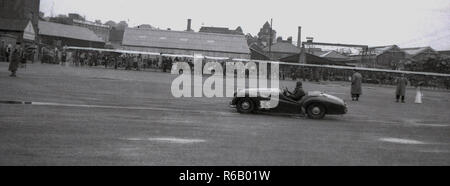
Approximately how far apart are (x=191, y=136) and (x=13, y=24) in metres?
51.9

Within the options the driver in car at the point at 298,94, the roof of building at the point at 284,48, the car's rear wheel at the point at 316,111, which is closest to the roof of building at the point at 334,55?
the roof of building at the point at 284,48

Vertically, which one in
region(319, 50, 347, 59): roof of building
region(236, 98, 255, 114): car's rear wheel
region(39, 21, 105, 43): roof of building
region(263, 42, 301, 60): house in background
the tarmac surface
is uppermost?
region(39, 21, 105, 43): roof of building

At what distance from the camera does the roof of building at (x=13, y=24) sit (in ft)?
181

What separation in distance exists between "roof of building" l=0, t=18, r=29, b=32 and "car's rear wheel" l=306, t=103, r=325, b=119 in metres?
46.2

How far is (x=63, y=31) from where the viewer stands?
8431 cm

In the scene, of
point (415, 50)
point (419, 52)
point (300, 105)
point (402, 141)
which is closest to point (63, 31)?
point (419, 52)

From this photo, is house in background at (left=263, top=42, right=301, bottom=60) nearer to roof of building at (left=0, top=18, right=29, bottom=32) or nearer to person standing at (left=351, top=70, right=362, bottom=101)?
roof of building at (left=0, top=18, right=29, bottom=32)

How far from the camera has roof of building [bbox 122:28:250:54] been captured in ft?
229

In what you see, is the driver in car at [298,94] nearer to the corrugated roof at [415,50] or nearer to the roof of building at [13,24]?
the roof of building at [13,24]

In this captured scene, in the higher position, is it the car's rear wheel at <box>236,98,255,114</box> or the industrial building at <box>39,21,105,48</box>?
the industrial building at <box>39,21,105,48</box>

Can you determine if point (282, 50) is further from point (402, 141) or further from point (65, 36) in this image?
point (402, 141)

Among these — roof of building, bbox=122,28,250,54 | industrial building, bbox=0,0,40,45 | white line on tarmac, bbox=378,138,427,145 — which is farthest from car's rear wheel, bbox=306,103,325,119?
roof of building, bbox=122,28,250,54

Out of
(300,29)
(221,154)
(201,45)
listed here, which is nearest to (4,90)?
(221,154)
